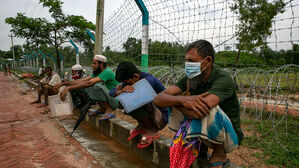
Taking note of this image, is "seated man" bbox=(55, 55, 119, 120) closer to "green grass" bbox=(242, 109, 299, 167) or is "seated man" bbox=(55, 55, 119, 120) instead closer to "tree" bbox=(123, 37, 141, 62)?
"tree" bbox=(123, 37, 141, 62)

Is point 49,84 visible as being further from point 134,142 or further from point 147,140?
point 147,140

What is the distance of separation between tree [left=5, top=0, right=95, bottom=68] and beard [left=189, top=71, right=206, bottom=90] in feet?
49.2

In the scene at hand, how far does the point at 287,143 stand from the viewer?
3.04m

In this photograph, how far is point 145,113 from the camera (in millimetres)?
2559

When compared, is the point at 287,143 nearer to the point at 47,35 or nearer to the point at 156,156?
the point at 156,156

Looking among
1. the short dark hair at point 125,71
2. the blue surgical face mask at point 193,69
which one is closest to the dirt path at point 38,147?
the short dark hair at point 125,71

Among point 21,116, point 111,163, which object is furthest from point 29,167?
point 21,116

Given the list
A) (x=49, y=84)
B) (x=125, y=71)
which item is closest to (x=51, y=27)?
(x=49, y=84)

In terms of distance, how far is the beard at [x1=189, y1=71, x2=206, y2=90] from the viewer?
1.81 meters

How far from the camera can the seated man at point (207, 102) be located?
58.4 inches

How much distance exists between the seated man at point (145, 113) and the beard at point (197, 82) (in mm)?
765

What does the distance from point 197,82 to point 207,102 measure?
0.40m

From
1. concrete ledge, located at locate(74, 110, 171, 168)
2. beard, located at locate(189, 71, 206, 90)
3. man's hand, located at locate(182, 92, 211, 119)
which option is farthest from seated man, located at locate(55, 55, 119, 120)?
man's hand, located at locate(182, 92, 211, 119)

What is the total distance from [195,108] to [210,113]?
0.11 m
